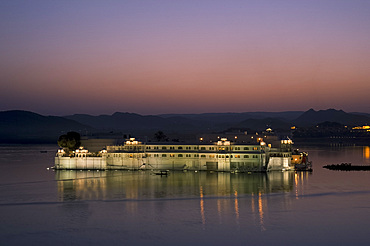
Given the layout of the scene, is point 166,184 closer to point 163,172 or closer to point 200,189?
point 200,189

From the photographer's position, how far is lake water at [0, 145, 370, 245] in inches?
1655

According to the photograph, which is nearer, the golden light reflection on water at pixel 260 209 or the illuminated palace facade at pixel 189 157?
the golden light reflection on water at pixel 260 209

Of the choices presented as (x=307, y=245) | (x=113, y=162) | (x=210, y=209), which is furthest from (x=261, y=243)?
(x=113, y=162)

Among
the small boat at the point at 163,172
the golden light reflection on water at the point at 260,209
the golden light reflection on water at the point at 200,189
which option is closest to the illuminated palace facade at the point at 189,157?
the small boat at the point at 163,172

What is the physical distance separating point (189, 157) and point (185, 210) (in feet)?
128

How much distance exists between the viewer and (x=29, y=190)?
6694 centimetres

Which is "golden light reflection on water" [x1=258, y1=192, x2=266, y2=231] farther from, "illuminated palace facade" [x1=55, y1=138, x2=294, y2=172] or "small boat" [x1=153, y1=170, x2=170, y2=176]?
"illuminated palace facade" [x1=55, y1=138, x2=294, y2=172]

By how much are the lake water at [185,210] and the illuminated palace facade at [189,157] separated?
784 centimetres

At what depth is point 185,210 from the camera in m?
51.9

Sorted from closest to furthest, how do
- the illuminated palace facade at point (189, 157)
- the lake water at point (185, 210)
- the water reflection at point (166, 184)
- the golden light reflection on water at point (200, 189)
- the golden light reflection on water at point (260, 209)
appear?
the lake water at point (185, 210) < the golden light reflection on water at point (260, 209) < the golden light reflection on water at point (200, 189) < the water reflection at point (166, 184) < the illuminated palace facade at point (189, 157)

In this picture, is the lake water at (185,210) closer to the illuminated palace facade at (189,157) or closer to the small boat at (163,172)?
the small boat at (163,172)

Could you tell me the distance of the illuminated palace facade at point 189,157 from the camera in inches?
3435

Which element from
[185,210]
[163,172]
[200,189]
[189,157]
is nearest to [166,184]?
[200,189]

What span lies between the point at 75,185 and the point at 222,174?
2479cm
